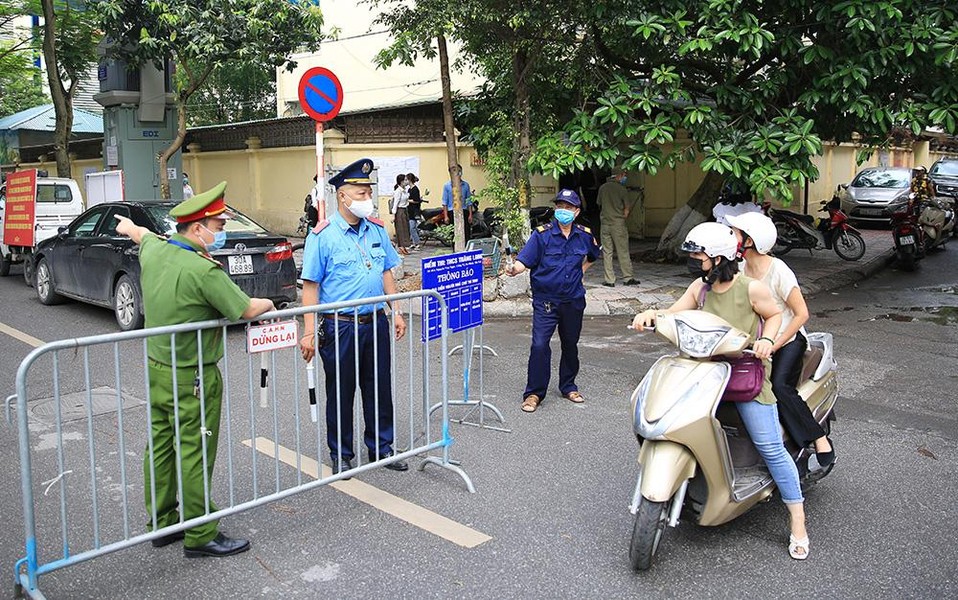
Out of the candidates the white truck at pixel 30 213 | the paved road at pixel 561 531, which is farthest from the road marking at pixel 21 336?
the white truck at pixel 30 213

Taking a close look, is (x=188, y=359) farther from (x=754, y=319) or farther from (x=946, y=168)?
(x=946, y=168)

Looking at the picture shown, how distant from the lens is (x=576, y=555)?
3920mm

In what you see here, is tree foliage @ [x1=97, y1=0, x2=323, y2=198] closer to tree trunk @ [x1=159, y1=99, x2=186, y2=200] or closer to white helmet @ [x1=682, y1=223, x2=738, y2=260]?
tree trunk @ [x1=159, y1=99, x2=186, y2=200]

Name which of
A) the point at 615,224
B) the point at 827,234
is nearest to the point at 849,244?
the point at 827,234

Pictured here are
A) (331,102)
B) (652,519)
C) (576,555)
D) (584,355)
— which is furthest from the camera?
(331,102)

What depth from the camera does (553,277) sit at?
6.27 metres

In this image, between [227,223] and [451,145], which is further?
[451,145]

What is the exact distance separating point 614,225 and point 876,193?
Result: 11.7 meters

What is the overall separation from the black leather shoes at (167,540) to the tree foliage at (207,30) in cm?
1114

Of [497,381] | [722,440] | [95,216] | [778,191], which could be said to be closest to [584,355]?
[497,381]

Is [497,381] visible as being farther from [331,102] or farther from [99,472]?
[331,102]

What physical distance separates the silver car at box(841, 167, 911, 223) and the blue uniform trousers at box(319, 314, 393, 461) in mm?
18321

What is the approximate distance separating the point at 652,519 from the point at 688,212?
11.6 metres

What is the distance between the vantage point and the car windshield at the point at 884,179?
814 inches
